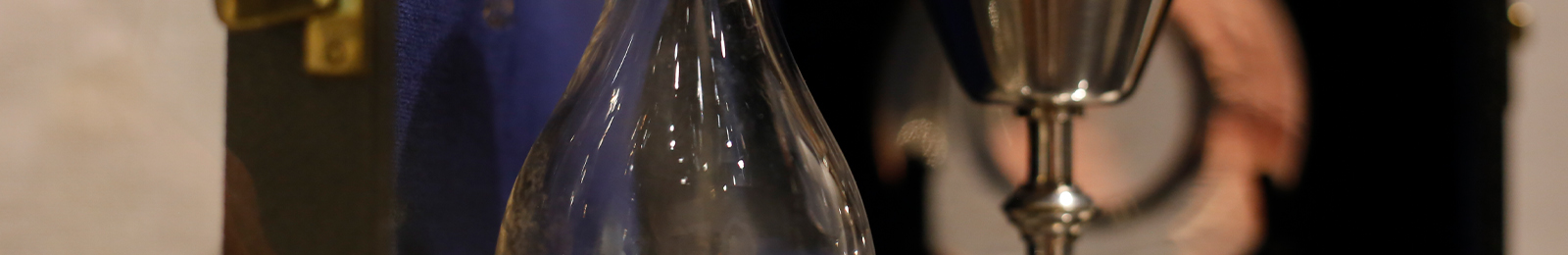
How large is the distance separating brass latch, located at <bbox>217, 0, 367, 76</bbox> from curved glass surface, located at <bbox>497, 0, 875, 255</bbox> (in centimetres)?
6

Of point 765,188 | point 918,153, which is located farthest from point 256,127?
point 918,153

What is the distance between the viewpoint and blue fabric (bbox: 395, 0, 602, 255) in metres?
0.30

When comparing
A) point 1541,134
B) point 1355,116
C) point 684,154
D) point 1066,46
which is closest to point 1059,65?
point 1066,46

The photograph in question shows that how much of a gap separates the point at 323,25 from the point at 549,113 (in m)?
0.12

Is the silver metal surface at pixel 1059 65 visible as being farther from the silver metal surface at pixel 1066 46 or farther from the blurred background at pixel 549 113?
the blurred background at pixel 549 113

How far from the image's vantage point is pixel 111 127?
218 millimetres

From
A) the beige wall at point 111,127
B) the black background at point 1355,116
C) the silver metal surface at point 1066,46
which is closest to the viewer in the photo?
the beige wall at point 111,127

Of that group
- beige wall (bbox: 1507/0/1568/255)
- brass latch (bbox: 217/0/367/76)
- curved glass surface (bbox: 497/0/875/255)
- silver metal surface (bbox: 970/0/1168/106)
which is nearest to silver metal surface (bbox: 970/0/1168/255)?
silver metal surface (bbox: 970/0/1168/106)

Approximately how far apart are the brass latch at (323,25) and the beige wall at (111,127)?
12 mm

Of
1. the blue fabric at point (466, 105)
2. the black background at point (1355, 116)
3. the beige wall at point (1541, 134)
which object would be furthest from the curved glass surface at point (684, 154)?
the beige wall at point (1541, 134)

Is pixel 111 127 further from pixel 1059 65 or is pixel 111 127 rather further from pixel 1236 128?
pixel 1236 128

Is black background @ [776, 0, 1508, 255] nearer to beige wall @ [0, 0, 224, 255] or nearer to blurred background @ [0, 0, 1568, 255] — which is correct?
blurred background @ [0, 0, 1568, 255]

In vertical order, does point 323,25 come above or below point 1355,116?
above

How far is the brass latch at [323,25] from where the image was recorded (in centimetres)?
25
